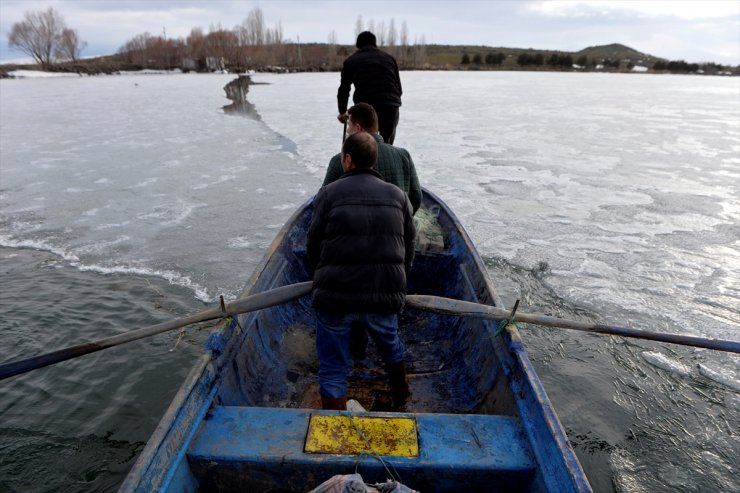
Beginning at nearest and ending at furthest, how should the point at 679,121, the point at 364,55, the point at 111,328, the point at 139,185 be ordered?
the point at 111,328 → the point at 364,55 → the point at 139,185 → the point at 679,121

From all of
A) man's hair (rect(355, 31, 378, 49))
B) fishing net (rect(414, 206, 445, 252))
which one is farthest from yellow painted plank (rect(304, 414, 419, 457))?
man's hair (rect(355, 31, 378, 49))

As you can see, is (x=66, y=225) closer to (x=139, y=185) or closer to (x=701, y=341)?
(x=139, y=185)

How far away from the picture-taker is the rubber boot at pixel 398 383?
10.1 feet

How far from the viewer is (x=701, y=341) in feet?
9.14

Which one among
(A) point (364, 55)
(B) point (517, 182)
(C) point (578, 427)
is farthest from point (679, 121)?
(C) point (578, 427)

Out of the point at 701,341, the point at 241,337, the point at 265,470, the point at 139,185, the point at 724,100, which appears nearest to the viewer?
the point at 265,470

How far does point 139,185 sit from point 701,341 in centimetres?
971

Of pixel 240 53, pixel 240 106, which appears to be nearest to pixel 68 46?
pixel 240 53

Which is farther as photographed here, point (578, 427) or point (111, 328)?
point (111, 328)

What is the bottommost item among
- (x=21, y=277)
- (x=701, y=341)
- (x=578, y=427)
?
(x=578, y=427)

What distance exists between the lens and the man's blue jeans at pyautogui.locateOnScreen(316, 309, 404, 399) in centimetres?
267

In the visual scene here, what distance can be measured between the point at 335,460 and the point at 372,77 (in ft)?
15.3

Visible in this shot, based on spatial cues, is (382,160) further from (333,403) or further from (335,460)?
(335,460)

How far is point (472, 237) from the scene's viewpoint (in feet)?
22.9
